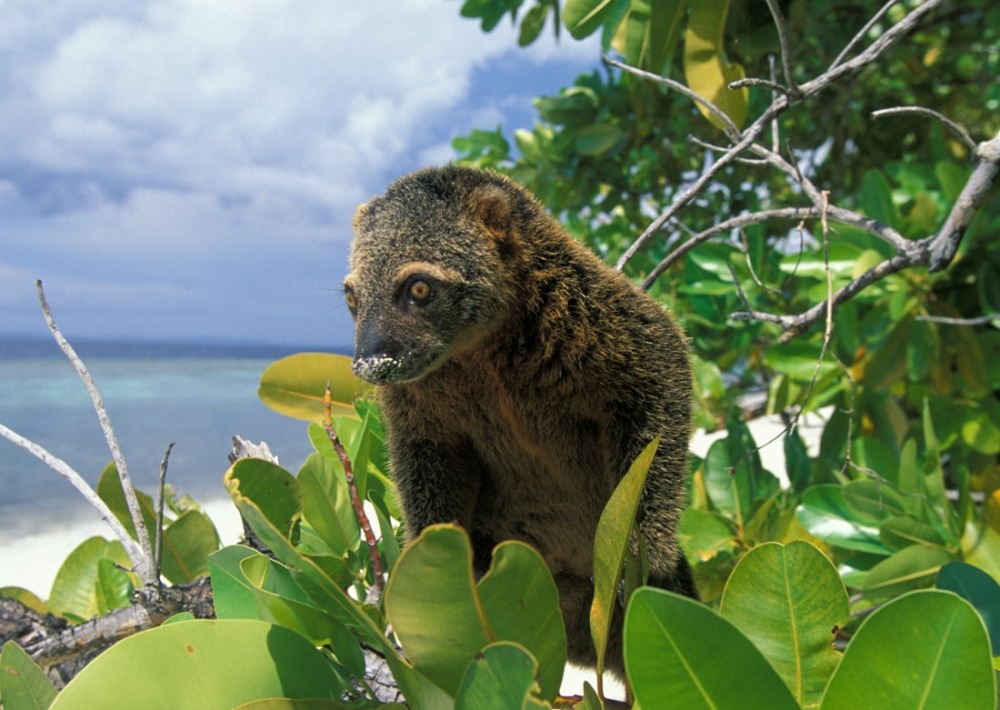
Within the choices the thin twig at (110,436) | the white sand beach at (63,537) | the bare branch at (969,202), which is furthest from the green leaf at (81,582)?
the white sand beach at (63,537)

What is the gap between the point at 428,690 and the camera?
34.8 inches

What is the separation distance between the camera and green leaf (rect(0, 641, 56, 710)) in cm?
99

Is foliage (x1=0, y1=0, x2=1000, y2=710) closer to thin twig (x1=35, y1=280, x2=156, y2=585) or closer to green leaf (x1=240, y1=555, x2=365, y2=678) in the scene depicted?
green leaf (x1=240, y1=555, x2=365, y2=678)

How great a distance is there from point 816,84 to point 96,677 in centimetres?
150

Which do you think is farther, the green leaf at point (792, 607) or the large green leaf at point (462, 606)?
the green leaf at point (792, 607)

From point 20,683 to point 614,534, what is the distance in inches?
31.0

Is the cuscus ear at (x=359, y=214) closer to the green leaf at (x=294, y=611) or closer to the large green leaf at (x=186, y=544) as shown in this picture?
the large green leaf at (x=186, y=544)

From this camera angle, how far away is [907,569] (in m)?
1.96

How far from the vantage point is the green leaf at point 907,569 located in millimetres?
1942

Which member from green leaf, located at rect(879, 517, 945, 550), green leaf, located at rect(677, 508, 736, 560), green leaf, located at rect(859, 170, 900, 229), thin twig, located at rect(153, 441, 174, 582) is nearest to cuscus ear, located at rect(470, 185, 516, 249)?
thin twig, located at rect(153, 441, 174, 582)

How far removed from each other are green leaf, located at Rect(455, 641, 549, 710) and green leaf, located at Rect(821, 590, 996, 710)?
31 centimetres

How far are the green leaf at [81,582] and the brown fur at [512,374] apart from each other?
1.09 meters

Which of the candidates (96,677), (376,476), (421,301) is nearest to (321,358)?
(376,476)

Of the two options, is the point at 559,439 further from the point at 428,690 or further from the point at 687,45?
the point at 687,45
